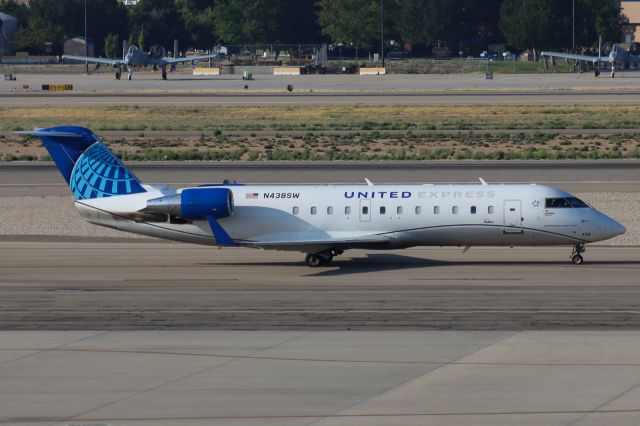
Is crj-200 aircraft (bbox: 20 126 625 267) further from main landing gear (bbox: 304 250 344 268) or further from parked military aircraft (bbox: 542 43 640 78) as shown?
parked military aircraft (bbox: 542 43 640 78)

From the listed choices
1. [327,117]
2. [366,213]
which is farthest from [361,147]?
[366,213]

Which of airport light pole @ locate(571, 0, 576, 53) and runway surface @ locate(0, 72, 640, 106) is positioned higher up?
airport light pole @ locate(571, 0, 576, 53)

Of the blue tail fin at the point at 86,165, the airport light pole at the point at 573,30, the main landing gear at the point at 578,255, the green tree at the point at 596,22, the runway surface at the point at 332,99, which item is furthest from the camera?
the green tree at the point at 596,22

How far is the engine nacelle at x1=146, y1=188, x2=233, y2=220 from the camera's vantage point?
3625 centimetres

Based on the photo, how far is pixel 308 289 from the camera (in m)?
33.2

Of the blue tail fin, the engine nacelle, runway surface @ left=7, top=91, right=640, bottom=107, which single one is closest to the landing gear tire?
the engine nacelle

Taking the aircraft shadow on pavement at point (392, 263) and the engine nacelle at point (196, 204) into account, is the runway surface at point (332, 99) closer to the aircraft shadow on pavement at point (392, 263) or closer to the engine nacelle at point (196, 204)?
the aircraft shadow on pavement at point (392, 263)

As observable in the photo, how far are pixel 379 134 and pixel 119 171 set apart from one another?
1715 inches

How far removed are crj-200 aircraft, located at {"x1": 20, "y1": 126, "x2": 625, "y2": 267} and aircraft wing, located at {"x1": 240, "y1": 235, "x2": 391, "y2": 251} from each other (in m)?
0.03

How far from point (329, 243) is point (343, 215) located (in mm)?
1017

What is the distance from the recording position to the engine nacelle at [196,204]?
36.2 m

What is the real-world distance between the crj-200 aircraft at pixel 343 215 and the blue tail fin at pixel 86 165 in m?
0.04
